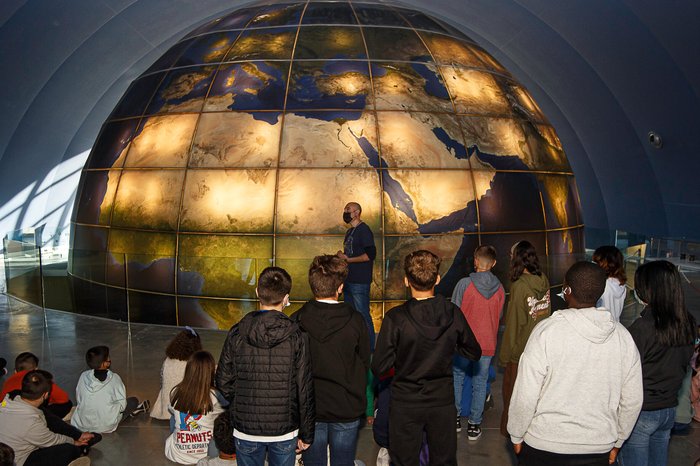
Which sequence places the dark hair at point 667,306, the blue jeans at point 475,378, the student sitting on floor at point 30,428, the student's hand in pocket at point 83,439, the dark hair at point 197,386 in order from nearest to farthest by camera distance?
the dark hair at point 667,306 → the student sitting on floor at point 30,428 → the dark hair at point 197,386 → the student's hand in pocket at point 83,439 → the blue jeans at point 475,378

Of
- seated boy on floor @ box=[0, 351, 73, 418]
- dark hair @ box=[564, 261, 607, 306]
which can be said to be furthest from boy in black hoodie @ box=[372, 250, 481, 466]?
seated boy on floor @ box=[0, 351, 73, 418]

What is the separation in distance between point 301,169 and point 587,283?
8.53 m

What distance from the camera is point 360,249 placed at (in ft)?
31.8

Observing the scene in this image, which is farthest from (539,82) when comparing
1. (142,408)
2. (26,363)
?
(26,363)

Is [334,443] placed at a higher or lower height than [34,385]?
lower

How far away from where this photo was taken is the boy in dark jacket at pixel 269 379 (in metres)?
5.02

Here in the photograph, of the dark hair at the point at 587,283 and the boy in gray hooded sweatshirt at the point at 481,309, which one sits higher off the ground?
the dark hair at the point at 587,283

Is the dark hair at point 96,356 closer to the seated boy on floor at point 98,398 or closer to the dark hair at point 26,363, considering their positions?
the seated boy on floor at point 98,398

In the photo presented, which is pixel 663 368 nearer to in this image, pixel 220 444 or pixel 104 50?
pixel 220 444

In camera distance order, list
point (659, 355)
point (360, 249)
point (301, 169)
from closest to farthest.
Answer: point (659, 355) < point (360, 249) < point (301, 169)

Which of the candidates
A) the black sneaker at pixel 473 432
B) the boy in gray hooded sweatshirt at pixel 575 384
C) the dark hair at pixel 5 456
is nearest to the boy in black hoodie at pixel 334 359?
the boy in gray hooded sweatshirt at pixel 575 384

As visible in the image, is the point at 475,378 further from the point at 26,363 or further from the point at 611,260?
the point at 26,363

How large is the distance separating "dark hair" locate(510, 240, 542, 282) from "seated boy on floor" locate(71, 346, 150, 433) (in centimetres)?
429

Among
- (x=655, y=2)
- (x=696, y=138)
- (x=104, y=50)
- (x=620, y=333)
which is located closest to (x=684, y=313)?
(x=620, y=333)
